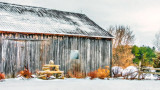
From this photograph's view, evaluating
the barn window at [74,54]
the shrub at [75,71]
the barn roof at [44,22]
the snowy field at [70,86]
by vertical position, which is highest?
the barn roof at [44,22]


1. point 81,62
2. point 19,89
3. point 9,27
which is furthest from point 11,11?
point 19,89

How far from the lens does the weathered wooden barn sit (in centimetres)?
1839

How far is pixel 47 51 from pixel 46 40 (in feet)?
2.78

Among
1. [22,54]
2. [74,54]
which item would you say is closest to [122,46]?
[74,54]

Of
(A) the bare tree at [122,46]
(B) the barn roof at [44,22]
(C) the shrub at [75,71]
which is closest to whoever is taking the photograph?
(B) the barn roof at [44,22]

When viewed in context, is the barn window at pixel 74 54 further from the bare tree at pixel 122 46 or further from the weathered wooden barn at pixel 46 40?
the bare tree at pixel 122 46

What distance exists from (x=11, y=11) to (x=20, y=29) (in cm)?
331

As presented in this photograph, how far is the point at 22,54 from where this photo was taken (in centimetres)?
1881

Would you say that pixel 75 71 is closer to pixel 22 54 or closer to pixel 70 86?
pixel 22 54

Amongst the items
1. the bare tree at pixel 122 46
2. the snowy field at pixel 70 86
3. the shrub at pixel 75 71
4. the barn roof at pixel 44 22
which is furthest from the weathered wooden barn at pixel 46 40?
the bare tree at pixel 122 46

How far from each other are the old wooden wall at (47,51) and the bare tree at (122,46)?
992 cm

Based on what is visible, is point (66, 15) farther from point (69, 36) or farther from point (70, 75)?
point (70, 75)

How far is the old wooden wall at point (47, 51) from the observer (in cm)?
1828

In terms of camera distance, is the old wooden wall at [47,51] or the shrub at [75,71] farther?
the shrub at [75,71]
